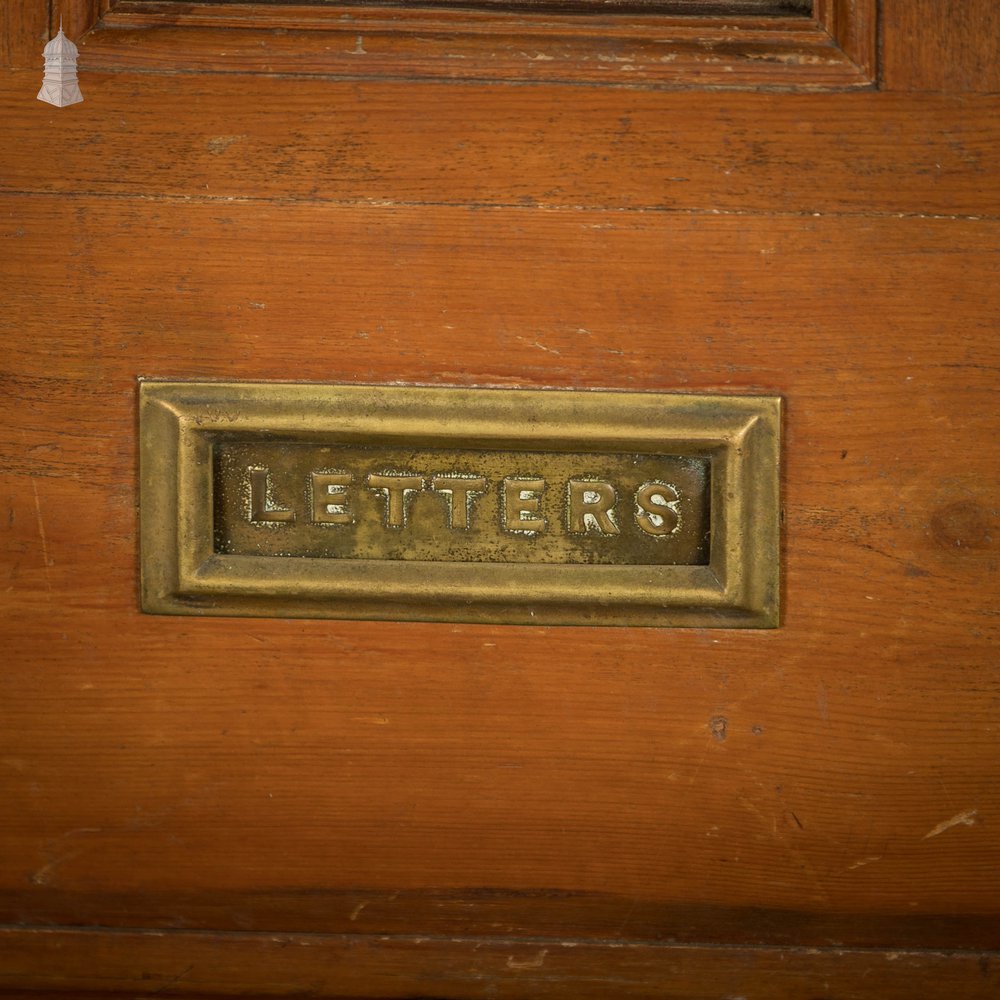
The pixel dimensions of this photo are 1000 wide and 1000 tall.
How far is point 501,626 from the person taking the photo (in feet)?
1.86

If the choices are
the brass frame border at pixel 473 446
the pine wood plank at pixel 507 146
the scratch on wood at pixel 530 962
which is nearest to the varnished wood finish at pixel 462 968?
the scratch on wood at pixel 530 962

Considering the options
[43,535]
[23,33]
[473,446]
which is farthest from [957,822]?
[23,33]

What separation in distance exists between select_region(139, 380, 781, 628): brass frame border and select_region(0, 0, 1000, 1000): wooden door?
0.02 m

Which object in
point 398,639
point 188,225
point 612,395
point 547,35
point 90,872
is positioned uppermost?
point 547,35

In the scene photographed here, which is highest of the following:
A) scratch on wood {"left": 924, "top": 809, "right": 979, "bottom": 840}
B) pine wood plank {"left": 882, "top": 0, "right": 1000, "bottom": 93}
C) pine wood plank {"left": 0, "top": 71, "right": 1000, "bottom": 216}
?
pine wood plank {"left": 882, "top": 0, "right": 1000, "bottom": 93}

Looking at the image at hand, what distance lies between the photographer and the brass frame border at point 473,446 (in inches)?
21.6

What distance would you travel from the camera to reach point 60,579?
1.87 feet

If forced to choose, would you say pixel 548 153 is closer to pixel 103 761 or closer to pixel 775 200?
pixel 775 200

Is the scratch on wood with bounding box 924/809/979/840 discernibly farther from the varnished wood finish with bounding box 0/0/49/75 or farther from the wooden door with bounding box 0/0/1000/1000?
the varnished wood finish with bounding box 0/0/49/75

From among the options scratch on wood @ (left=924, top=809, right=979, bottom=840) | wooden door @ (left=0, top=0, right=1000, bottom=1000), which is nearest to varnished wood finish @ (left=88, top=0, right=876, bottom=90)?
wooden door @ (left=0, top=0, right=1000, bottom=1000)

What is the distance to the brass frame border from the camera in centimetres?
55

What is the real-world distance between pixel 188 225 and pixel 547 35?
263mm

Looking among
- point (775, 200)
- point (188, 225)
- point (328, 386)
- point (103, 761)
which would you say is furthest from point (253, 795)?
point (775, 200)

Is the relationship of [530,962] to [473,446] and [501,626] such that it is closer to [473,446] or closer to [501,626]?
[501,626]
